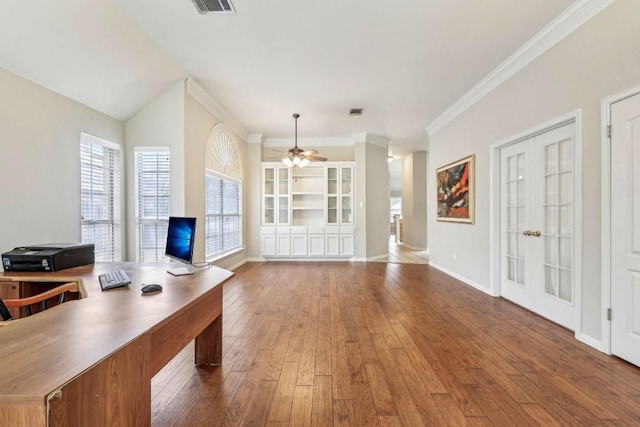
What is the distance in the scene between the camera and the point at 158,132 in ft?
13.1

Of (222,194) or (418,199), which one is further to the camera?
(418,199)

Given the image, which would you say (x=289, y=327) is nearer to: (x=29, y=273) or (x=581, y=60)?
(x=29, y=273)

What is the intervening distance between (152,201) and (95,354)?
347 cm

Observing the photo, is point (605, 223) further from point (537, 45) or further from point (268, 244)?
point (268, 244)

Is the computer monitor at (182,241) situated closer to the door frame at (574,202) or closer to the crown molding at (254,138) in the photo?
the door frame at (574,202)

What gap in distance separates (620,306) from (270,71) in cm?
428

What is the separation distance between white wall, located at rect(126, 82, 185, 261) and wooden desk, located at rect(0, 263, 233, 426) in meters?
2.34

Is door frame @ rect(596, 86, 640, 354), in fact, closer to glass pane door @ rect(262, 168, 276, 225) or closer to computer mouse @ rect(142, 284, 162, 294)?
computer mouse @ rect(142, 284, 162, 294)

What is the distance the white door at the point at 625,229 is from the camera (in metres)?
2.17

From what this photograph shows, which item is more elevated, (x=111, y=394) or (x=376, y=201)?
(x=376, y=201)

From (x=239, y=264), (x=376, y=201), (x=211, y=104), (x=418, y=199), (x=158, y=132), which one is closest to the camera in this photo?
(x=158, y=132)

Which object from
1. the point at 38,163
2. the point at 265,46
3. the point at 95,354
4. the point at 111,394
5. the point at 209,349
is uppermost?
the point at 265,46

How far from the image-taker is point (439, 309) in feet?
11.5

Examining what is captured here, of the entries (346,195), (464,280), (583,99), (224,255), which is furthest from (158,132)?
(464,280)
